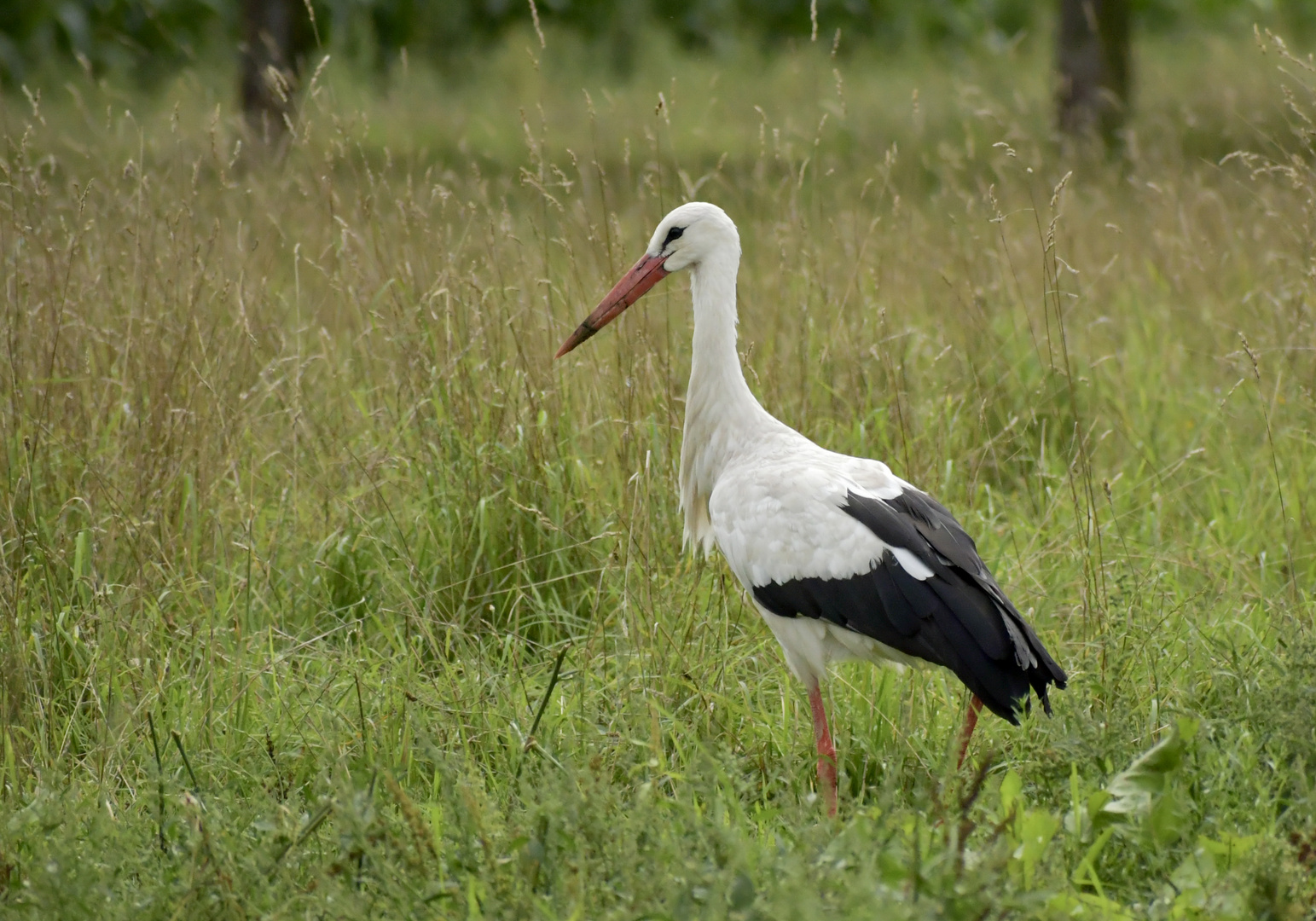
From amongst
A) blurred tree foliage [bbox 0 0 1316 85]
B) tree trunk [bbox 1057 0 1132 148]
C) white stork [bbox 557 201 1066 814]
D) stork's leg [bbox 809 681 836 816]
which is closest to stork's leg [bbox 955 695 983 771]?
white stork [bbox 557 201 1066 814]

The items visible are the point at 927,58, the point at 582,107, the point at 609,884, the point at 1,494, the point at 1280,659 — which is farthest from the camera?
the point at 927,58

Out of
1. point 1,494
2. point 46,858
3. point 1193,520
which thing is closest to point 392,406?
point 1,494

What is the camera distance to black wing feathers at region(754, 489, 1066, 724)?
2703mm

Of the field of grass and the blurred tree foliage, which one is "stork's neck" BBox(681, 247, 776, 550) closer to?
the field of grass

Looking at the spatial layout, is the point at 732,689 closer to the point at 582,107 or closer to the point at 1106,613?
the point at 1106,613

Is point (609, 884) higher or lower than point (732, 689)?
higher

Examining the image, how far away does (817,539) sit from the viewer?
300 cm

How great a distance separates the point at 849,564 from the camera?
2.94 metres

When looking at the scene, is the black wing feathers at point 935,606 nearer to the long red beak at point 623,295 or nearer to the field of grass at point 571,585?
the field of grass at point 571,585

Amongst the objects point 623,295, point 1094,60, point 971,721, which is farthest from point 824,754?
point 1094,60

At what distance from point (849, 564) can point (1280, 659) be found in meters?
Result: 0.90

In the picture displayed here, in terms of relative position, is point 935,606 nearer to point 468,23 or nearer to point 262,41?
point 262,41

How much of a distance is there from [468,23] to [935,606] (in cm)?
1056

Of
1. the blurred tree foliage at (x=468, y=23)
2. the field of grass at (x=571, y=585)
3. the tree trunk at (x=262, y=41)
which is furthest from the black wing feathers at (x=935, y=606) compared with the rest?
the blurred tree foliage at (x=468, y=23)
